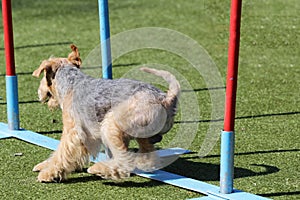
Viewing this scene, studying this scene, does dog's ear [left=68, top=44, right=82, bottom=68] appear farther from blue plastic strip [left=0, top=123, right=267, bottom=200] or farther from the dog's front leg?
blue plastic strip [left=0, top=123, right=267, bottom=200]

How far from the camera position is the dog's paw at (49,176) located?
211 inches

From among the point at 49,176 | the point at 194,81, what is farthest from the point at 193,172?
the point at 194,81

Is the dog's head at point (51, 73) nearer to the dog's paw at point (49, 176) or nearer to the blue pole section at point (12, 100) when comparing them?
the blue pole section at point (12, 100)

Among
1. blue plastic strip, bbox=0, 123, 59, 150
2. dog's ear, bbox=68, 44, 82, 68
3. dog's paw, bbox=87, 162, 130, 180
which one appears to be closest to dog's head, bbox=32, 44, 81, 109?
dog's ear, bbox=68, 44, 82, 68

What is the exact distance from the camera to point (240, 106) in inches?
295

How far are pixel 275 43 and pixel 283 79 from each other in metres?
1.88

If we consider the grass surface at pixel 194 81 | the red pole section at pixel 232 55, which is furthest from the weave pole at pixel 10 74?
the red pole section at pixel 232 55

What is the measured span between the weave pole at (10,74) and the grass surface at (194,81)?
273 mm

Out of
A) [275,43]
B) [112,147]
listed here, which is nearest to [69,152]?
[112,147]

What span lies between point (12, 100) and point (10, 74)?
0.82 ft

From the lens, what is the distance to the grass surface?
5277mm

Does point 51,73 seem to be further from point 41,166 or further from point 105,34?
point 105,34

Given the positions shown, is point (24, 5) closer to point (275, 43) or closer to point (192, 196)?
point (275, 43)

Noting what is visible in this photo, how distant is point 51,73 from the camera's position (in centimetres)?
582
